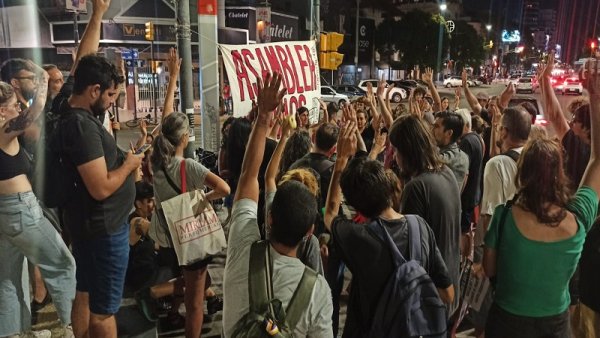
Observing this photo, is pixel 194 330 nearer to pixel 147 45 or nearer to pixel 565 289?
pixel 565 289

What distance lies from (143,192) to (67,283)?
1039 mm

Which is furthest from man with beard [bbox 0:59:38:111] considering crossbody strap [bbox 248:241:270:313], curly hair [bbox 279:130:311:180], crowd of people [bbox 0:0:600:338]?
crossbody strap [bbox 248:241:270:313]

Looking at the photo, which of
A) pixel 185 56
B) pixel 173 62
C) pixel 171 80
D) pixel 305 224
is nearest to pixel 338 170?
pixel 305 224

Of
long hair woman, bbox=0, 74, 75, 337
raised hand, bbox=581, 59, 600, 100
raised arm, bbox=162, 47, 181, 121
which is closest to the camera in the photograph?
raised hand, bbox=581, 59, 600, 100

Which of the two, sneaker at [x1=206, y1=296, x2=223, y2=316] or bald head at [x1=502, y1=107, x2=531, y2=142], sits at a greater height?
bald head at [x1=502, y1=107, x2=531, y2=142]

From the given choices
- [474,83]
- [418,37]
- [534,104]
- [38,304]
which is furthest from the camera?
[474,83]

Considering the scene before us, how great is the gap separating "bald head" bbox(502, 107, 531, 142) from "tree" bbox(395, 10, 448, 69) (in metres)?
44.3

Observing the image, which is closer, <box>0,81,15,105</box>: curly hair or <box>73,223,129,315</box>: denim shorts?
<box>73,223,129,315</box>: denim shorts

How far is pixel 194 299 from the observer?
3691 millimetres

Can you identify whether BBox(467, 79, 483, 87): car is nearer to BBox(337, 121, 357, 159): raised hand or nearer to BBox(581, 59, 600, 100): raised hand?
BBox(581, 59, 600, 100): raised hand

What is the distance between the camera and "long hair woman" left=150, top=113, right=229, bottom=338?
358 cm

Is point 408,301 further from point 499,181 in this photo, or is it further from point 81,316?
point 81,316

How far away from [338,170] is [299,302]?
1.01 meters

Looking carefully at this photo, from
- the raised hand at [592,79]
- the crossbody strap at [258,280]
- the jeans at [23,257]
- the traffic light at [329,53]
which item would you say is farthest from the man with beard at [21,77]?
the traffic light at [329,53]
